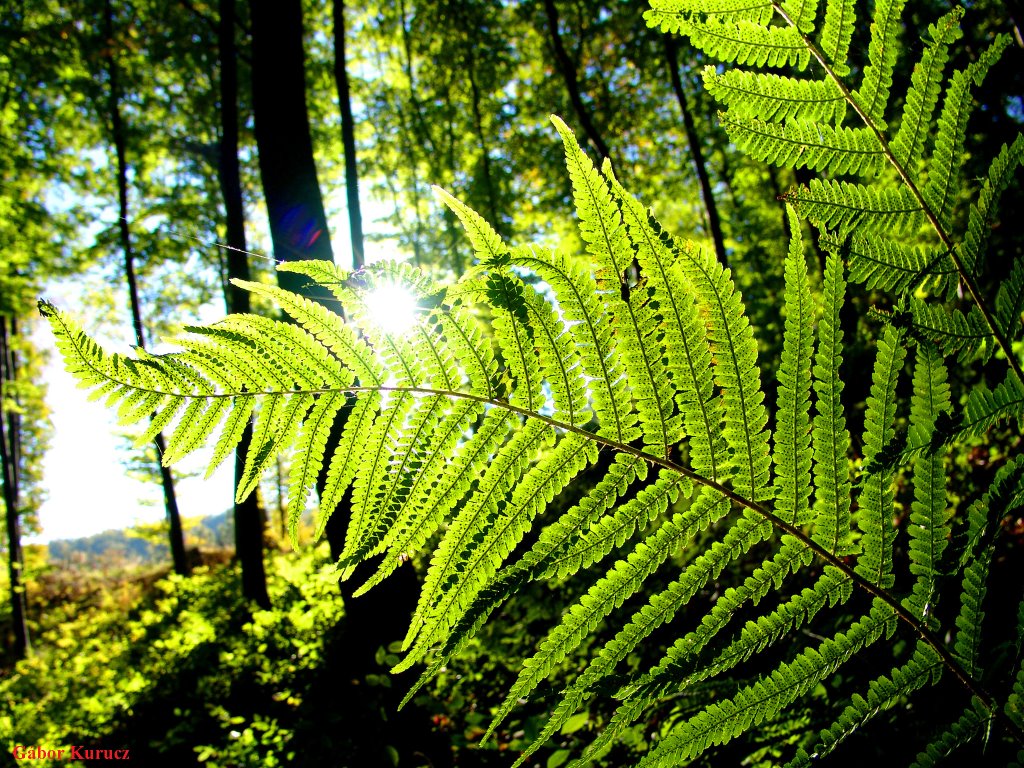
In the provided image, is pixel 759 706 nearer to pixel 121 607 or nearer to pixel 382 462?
pixel 382 462

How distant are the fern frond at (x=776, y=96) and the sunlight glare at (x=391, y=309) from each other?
593 millimetres

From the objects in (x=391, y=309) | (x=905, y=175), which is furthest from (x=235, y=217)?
(x=905, y=175)

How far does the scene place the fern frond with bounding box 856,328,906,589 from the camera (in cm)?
81

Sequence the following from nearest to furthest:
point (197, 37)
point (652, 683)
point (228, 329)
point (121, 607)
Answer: point (652, 683) → point (228, 329) → point (197, 37) → point (121, 607)

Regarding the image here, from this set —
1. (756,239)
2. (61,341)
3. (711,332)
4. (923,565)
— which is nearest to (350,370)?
(61,341)

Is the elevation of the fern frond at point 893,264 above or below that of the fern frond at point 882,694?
above

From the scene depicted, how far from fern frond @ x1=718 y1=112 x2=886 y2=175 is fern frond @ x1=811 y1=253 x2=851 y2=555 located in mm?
205

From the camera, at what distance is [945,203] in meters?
0.89

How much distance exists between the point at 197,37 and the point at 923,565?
14.7 m

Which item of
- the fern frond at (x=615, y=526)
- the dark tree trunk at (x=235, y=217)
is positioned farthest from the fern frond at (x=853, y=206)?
the dark tree trunk at (x=235, y=217)

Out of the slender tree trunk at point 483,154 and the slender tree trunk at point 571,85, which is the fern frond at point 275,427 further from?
the slender tree trunk at point 483,154

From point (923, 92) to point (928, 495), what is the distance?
63 cm

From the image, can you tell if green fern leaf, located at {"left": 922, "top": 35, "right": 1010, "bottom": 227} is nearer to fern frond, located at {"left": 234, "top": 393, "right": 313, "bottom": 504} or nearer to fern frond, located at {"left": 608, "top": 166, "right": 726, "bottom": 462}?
fern frond, located at {"left": 608, "top": 166, "right": 726, "bottom": 462}

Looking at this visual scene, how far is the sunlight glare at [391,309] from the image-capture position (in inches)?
33.8
